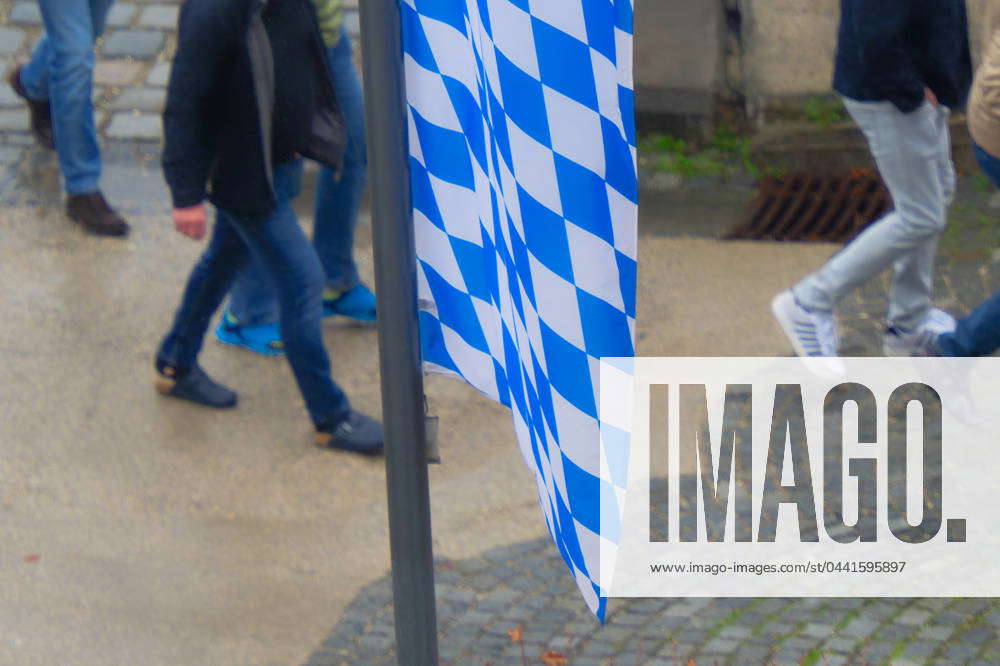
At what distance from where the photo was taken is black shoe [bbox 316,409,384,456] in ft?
15.6

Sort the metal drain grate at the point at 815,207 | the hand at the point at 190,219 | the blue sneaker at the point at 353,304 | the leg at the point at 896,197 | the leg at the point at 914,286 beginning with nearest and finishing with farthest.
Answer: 1. the hand at the point at 190,219
2. the leg at the point at 896,197
3. the leg at the point at 914,286
4. the blue sneaker at the point at 353,304
5. the metal drain grate at the point at 815,207

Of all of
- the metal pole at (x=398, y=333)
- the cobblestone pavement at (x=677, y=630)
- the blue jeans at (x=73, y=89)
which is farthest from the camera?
the blue jeans at (x=73, y=89)

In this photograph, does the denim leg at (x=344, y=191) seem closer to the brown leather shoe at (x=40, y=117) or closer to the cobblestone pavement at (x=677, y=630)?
the cobblestone pavement at (x=677, y=630)

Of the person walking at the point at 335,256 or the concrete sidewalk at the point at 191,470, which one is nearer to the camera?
the concrete sidewalk at the point at 191,470

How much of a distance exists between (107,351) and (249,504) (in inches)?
45.7

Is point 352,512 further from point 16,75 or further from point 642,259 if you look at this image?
point 16,75

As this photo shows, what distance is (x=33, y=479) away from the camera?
4.67m

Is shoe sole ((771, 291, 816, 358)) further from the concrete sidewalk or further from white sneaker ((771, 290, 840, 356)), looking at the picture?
the concrete sidewalk

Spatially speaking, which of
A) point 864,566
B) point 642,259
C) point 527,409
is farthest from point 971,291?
point 527,409

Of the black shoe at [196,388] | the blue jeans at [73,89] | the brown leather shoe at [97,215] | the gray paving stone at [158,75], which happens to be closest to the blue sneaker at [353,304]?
the black shoe at [196,388]

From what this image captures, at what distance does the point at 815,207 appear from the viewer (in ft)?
20.8

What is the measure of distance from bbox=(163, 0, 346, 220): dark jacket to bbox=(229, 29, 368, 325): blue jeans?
1.80 ft

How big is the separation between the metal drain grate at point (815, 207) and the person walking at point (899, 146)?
107 cm

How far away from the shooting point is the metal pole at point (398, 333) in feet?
7.71
